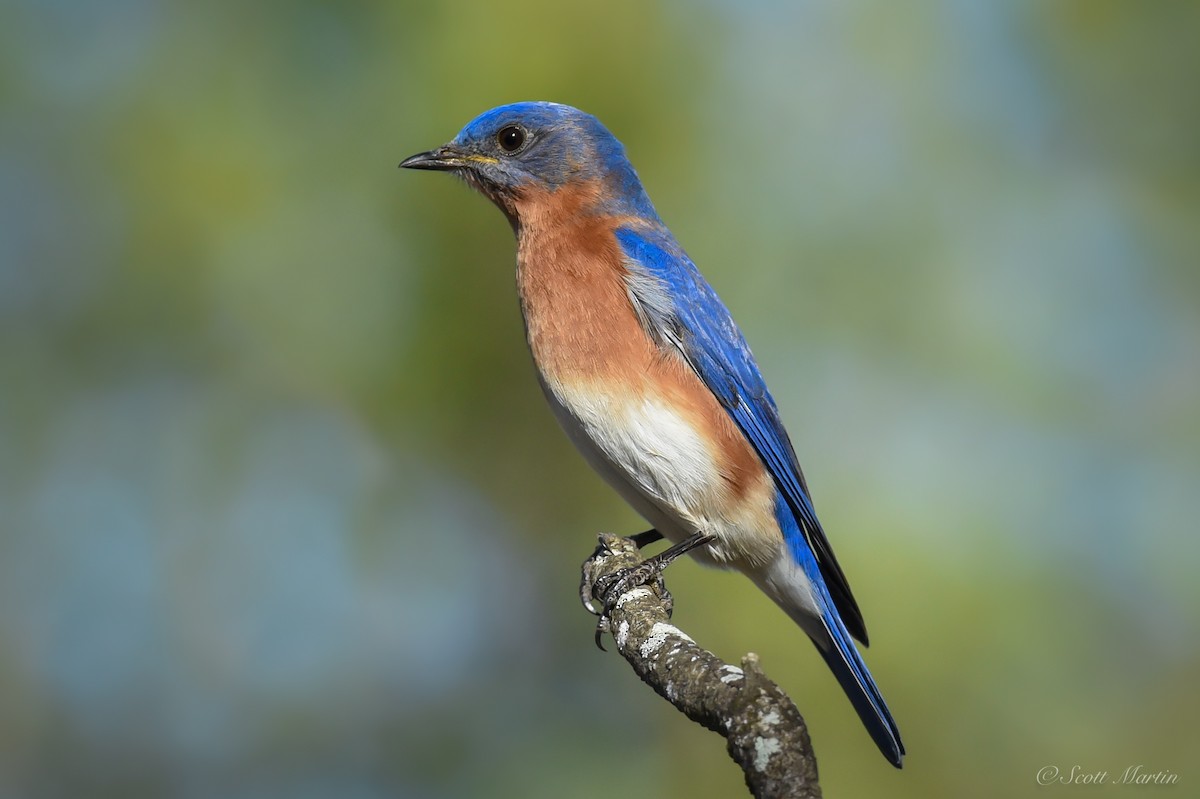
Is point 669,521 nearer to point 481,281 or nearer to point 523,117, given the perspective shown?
point 523,117

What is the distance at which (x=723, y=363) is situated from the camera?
5.39 meters

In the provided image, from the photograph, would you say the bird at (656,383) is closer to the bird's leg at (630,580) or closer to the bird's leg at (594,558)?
the bird's leg at (594,558)

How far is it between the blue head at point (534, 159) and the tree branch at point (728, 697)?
7.09ft

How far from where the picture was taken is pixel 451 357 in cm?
734

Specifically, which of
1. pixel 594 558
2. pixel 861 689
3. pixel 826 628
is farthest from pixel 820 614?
pixel 594 558

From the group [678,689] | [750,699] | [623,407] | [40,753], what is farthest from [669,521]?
[40,753]

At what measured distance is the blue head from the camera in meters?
5.78

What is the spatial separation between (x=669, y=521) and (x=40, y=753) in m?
4.61

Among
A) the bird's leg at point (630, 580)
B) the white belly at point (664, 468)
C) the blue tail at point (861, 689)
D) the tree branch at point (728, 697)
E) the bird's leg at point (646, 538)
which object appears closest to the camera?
the tree branch at point (728, 697)

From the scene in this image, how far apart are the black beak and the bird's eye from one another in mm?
208

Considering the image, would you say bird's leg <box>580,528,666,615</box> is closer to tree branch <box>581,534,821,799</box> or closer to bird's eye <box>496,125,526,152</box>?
tree branch <box>581,534,821,799</box>

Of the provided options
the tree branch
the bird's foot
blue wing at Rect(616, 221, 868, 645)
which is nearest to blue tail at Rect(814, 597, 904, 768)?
blue wing at Rect(616, 221, 868, 645)

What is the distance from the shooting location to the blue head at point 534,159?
5.78 metres

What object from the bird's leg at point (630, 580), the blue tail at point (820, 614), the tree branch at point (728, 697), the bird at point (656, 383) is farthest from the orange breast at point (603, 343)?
the tree branch at point (728, 697)
